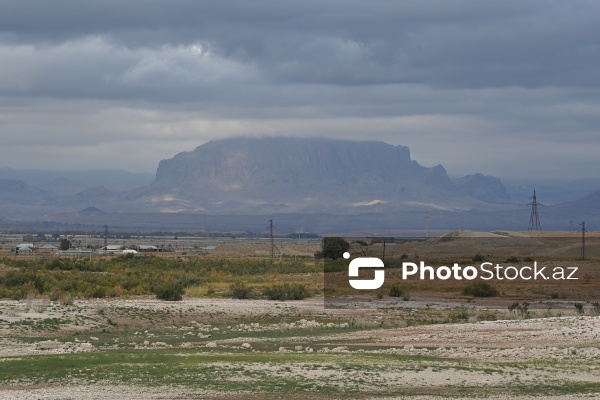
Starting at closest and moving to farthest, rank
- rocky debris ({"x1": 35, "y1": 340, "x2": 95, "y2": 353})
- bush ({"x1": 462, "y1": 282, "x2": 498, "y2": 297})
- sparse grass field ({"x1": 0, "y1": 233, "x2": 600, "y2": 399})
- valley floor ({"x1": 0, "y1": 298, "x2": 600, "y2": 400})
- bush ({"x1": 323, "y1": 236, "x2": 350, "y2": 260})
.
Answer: valley floor ({"x1": 0, "y1": 298, "x2": 600, "y2": 400}) → sparse grass field ({"x1": 0, "y1": 233, "x2": 600, "y2": 399}) → rocky debris ({"x1": 35, "y1": 340, "x2": 95, "y2": 353}) → bush ({"x1": 462, "y1": 282, "x2": 498, "y2": 297}) → bush ({"x1": 323, "y1": 236, "x2": 350, "y2": 260})

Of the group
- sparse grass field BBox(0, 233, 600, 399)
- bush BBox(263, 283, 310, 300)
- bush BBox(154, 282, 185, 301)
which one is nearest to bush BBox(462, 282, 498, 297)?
sparse grass field BBox(0, 233, 600, 399)

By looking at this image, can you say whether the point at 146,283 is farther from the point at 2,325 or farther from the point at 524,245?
the point at 524,245

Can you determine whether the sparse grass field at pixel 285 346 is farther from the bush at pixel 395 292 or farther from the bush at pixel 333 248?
the bush at pixel 333 248

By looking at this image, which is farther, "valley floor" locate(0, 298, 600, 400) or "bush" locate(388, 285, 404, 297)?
"bush" locate(388, 285, 404, 297)

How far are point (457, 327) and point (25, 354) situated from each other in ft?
60.1

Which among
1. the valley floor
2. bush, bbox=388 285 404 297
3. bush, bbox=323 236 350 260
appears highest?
bush, bbox=323 236 350 260

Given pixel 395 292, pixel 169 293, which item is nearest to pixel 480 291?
pixel 395 292

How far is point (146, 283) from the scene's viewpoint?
76.6 metres

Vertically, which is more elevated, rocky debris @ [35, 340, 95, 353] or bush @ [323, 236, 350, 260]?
bush @ [323, 236, 350, 260]

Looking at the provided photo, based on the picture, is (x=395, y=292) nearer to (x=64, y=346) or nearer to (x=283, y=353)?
(x=64, y=346)

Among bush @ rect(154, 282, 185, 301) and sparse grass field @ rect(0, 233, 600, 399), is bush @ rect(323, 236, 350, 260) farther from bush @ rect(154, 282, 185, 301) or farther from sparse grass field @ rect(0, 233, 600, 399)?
bush @ rect(154, 282, 185, 301)

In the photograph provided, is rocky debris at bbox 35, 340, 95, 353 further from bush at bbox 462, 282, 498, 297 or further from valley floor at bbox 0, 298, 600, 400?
bush at bbox 462, 282, 498, 297

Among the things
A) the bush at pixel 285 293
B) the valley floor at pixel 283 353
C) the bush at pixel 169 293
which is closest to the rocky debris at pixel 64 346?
the valley floor at pixel 283 353

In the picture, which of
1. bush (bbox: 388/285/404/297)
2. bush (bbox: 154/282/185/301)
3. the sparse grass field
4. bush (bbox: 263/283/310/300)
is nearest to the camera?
the sparse grass field
